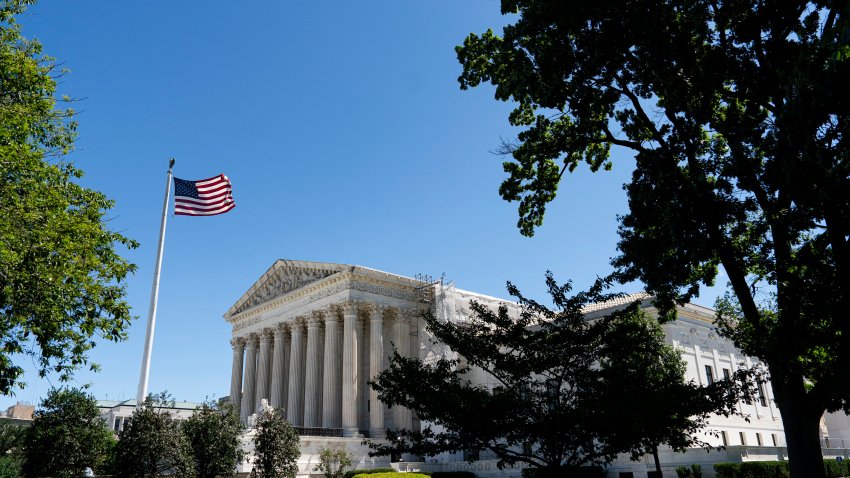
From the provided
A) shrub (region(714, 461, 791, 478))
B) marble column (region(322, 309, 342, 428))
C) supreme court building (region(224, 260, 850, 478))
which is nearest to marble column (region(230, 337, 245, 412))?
supreme court building (region(224, 260, 850, 478))

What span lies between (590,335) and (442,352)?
2771 cm

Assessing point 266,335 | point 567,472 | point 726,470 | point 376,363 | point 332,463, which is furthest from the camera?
point 266,335

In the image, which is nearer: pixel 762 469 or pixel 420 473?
pixel 762 469

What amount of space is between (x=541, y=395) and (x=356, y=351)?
29.4 metres

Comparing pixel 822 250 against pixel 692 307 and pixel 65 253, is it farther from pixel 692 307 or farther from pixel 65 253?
pixel 692 307

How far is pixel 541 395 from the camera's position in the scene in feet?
47.0

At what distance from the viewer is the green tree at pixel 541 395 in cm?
1321

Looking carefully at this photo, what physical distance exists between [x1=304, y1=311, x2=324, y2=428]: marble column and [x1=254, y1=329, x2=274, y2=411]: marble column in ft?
21.4

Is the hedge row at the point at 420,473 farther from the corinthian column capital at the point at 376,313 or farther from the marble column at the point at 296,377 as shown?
the marble column at the point at 296,377

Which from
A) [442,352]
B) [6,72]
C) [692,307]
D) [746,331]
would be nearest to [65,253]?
[6,72]

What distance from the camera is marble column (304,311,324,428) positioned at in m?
43.9

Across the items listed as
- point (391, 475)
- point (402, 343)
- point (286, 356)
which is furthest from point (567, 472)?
point (286, 356)

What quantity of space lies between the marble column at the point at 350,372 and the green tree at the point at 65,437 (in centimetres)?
1889

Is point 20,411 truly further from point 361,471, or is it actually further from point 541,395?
point 541,395
